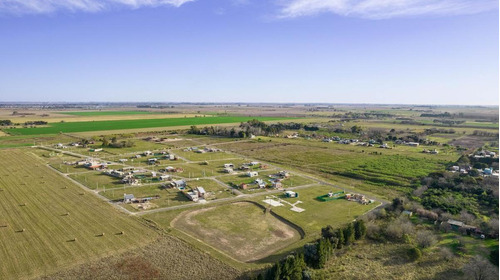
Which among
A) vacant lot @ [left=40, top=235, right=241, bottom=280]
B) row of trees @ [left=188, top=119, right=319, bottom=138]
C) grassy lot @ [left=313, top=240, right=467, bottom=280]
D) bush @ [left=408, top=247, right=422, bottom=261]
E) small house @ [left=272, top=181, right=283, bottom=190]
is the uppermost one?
row of trees @ [left=188, top=119, right=319, bottom=138]

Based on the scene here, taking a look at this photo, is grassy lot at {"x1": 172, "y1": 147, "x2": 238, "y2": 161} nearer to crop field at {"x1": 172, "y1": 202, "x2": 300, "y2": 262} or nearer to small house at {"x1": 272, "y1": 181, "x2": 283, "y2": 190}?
small house at {"x1": 272, "y1": 181, "x2": 283, "y2": 190}

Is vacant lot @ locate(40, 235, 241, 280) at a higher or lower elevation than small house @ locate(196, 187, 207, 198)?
lower

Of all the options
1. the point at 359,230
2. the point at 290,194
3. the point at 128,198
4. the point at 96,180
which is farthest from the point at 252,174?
the point at 359,230

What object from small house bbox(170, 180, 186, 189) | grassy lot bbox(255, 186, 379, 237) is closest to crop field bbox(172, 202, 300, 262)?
grassy lot bbox(255, 186, 379, 237)

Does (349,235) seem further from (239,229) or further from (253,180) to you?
(253,180)

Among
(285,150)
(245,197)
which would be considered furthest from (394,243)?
(285,150)
